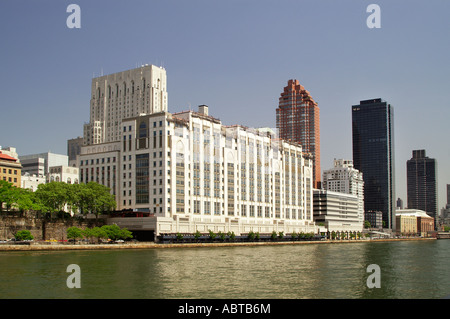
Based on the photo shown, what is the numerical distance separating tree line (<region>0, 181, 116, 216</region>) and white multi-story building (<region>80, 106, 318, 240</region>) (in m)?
6.94

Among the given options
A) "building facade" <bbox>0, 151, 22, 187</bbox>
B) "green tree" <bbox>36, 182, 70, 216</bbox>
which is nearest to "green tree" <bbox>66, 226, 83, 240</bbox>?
"green tree" <bbox>36, 182, 70, 216</bbox>

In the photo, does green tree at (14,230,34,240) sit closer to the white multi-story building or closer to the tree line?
the tree line

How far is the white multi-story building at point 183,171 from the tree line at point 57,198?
273 inches

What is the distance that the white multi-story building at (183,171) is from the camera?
14812 centimetres

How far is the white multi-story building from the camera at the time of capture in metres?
148

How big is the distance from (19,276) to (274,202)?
481 ft

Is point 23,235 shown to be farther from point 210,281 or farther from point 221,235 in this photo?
point 210,281

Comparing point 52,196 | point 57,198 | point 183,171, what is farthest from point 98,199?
point 183,171

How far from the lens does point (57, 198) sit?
438 feet

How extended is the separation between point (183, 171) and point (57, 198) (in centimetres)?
3663

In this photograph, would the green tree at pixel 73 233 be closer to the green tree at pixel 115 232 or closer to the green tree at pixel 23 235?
the green tree at pixel 115 232

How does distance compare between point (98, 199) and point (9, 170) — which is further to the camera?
point (9, 170)

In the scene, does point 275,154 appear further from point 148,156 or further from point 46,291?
point 46,291

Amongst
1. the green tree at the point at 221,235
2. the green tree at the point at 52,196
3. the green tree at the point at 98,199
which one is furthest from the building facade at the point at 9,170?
the green tree at the point at 221,235
